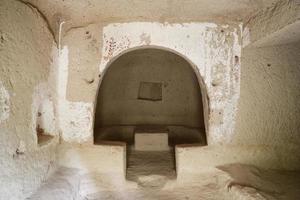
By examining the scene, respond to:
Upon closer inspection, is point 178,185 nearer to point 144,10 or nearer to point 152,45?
point 152,45

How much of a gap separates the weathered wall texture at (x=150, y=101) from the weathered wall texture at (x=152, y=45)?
1.83 metres

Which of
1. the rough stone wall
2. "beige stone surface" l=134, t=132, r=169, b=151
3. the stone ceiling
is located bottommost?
"beige stone surface" l=134, t=132, r=169, b=151

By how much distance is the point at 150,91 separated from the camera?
5.02m

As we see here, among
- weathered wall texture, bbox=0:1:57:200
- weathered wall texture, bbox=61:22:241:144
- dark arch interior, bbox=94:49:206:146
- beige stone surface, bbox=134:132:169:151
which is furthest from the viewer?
dark arch interior, bbox=94:49:206:146

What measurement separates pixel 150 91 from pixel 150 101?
0.20 m

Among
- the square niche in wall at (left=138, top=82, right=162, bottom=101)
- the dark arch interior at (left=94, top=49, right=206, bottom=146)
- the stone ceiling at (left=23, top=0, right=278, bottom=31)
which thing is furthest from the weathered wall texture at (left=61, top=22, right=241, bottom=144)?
the square niche in wall at (left=138, top=82, right=162, bottom=101)

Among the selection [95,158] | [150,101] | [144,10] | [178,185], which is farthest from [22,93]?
[150,101]

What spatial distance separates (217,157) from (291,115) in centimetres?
100

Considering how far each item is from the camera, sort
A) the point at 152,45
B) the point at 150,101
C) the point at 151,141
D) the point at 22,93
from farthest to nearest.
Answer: the point at 150,101
the point at 151,141
the point at 152,45
the point at 22,93

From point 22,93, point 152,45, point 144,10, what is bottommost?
point 22,93

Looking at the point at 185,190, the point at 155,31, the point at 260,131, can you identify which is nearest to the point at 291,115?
the point at 260,131

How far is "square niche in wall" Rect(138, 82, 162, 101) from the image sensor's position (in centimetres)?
498

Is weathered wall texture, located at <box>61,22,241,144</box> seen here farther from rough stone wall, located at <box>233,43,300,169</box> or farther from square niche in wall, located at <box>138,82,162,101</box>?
square niche in wall, located at <box>138,82,162,101</box>

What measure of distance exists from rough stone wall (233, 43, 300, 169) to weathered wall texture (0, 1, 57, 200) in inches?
85.5
